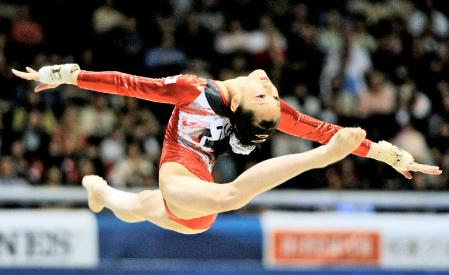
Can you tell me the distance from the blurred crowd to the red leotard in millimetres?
3027

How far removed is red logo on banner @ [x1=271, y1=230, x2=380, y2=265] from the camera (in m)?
7.10

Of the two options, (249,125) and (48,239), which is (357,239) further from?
(249,125)

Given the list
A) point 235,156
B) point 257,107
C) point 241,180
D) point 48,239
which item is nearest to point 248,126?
point 257,107

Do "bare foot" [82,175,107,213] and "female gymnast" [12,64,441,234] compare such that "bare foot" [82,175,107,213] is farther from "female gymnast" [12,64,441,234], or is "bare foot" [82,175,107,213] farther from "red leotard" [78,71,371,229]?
"red leotard" [78,71,371,229]

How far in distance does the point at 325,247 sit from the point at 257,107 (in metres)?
2.61

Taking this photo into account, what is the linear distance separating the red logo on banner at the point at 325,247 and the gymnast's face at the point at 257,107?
91.4 inches

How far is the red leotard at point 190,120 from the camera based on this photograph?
195 inches

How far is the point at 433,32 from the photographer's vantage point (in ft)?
34.3

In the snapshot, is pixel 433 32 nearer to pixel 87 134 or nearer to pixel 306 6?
pixel 306 6

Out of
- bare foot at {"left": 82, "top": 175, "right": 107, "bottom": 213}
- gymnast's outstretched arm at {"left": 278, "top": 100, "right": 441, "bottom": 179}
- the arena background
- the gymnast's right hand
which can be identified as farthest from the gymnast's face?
the arena background

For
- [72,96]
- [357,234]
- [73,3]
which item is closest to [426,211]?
[357,234]

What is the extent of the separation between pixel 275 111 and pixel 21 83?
4811 mm

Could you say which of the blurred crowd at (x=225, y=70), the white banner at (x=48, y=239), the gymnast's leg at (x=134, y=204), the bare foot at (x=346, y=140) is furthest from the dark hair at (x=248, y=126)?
the blurred crowd at (x=225, y=70)

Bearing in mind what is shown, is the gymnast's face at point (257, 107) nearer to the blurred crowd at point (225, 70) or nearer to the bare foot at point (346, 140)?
the bare foot at point (346, 140)
